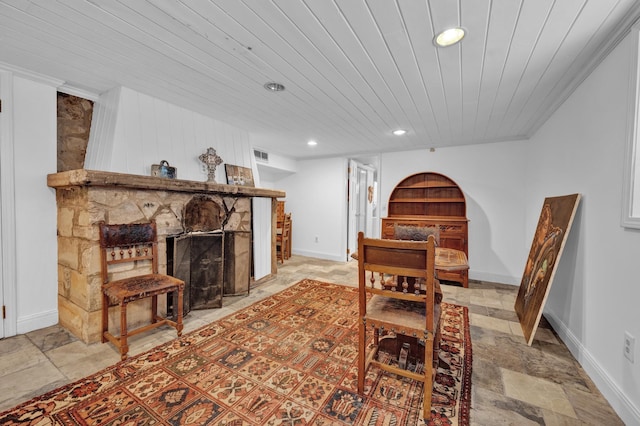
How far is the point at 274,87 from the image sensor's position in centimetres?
226

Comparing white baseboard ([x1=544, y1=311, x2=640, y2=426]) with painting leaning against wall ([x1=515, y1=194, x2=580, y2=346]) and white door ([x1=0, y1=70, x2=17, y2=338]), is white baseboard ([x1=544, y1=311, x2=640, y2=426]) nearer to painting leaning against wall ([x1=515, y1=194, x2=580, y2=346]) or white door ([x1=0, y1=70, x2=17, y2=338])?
painting leaning against wall ([x1=515, y1=194, x2=580, y2=346])

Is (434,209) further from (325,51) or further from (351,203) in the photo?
(325,51)

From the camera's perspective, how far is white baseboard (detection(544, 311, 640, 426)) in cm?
136

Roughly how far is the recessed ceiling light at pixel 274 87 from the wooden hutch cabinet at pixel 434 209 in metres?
2.62

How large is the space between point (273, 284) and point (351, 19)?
3287mm

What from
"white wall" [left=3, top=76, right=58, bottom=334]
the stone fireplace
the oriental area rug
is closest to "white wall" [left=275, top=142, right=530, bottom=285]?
the oriental area rug

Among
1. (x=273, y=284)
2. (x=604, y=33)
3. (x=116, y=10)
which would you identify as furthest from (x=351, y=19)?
(x=273, y=284)

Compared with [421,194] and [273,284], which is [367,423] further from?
[421,194]

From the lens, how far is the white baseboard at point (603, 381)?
53.5 inches

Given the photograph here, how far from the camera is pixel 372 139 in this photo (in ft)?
13.0

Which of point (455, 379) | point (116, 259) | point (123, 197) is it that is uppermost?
point (123, 197)

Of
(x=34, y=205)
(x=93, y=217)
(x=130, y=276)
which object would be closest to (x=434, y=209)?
(x=130, y=276)

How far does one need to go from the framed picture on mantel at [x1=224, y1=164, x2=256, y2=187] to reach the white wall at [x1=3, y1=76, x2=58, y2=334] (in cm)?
162

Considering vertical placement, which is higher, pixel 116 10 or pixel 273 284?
pixel 116 10
